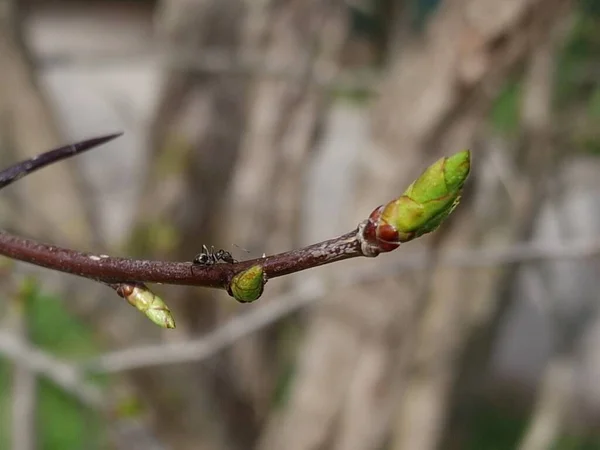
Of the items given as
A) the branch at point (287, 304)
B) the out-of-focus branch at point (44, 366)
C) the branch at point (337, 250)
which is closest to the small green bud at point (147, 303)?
the branch at point (337, 250)

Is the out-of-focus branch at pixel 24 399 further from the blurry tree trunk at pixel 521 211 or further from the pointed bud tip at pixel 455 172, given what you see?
the pointed bud tip at pixel 455 172

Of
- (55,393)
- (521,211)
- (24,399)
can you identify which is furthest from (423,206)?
(55,393)

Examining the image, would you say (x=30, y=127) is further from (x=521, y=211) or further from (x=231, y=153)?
(x=521, y=211)

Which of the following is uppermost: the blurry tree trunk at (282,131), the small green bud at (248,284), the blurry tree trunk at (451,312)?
the blurry tree trunk at (282,131)

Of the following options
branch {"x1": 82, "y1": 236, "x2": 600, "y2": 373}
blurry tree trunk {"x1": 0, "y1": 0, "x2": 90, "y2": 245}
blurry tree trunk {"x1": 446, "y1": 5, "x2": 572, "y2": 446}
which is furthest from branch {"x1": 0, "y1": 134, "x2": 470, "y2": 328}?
blurry tree trunk {"x1": 0, "y1": 0, "x2": 90, "y2": 245}

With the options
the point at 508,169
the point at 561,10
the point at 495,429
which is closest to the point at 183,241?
the point at 508,169
